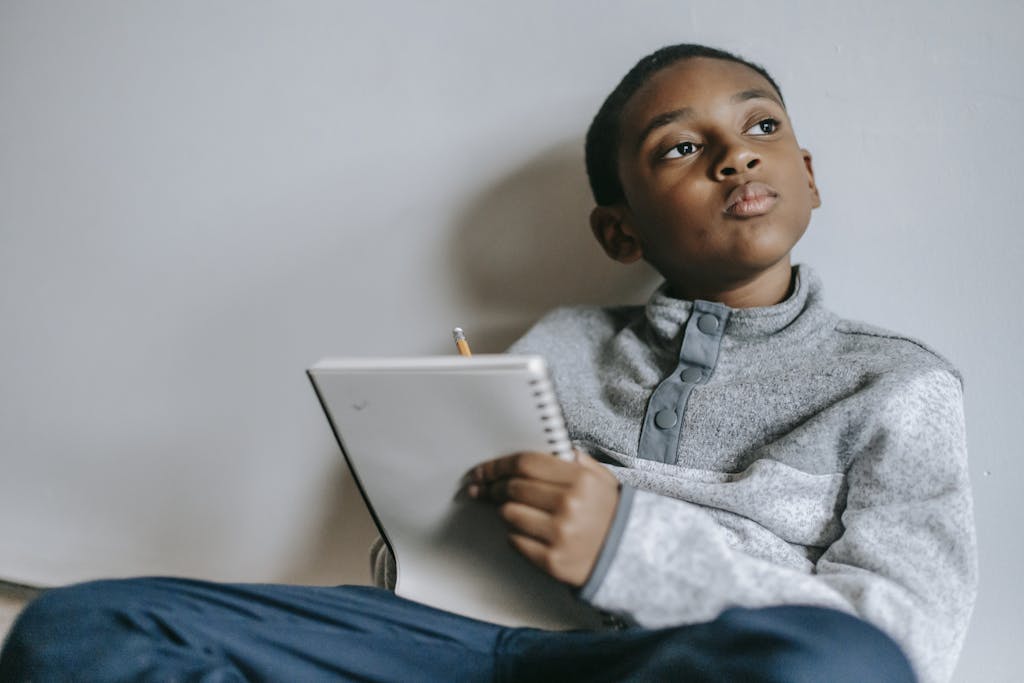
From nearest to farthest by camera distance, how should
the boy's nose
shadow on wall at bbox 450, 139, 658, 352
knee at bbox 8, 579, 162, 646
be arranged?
knee at bbox 8, 579, 162, 646
the boy's nose
shadow on wall at bbox 450, 139, 658, 352

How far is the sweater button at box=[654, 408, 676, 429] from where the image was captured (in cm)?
72

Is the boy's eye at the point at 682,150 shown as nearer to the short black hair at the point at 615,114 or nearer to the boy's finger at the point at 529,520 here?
the short black hair at the point at 615,114

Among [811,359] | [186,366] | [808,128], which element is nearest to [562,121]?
[808,128]

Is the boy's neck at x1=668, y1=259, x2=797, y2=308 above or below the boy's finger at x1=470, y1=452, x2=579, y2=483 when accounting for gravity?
above

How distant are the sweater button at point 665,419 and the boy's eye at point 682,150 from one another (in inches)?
8.8

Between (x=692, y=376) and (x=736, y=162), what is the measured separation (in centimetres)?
19

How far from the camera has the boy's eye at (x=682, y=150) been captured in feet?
2.43

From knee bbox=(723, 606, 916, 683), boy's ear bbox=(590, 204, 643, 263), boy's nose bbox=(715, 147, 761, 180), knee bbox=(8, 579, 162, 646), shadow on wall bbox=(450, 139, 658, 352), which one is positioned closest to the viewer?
knee bbox=(723, 606, 916, 683)

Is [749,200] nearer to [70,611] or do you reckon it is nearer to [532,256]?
[532,256]

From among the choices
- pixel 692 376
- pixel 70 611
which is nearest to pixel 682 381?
pixel 692 376

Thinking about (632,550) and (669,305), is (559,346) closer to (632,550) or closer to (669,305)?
(669,305)

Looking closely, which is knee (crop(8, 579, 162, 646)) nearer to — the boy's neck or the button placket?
the button placket

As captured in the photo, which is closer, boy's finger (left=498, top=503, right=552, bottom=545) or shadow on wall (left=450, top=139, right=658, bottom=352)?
boy's finger (left=498, top=503, right=552, bottom=545)

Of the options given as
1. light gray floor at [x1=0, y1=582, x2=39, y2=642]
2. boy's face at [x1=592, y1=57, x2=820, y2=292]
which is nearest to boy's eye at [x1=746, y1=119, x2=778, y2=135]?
boy's face at [x1=592, y1=57, x2=820, y2=292]
